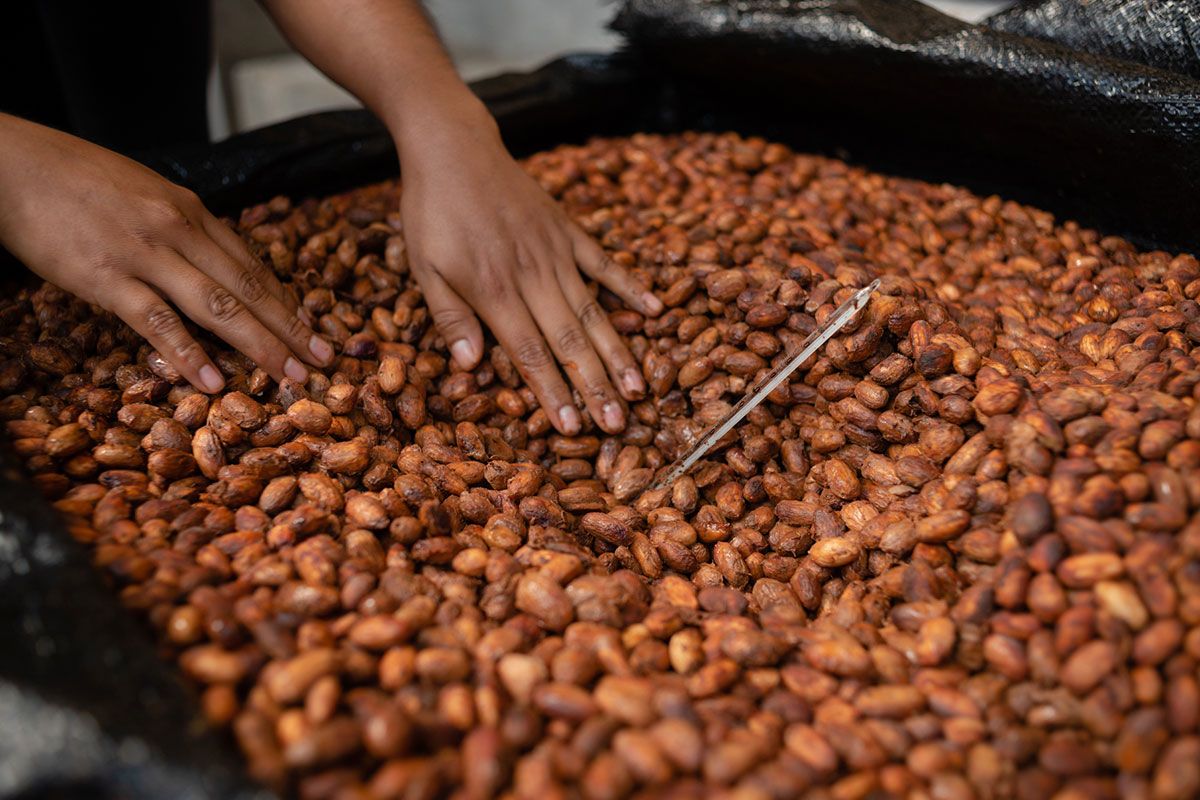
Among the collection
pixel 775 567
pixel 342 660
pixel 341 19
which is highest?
pixel 341 19

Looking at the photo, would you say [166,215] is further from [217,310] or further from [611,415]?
[611,415]

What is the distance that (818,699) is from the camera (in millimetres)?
1098

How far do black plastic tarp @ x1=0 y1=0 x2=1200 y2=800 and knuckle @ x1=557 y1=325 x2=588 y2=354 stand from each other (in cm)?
76

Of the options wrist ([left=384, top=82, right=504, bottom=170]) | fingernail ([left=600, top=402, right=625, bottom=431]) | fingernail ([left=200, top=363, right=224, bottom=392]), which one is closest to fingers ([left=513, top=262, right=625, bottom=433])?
fingernail ([left=600, top=402, right=625, bottom=431])

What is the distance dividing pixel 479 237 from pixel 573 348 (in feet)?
0.92

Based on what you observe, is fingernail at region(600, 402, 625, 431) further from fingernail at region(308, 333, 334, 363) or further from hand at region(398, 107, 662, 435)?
fingernail at region(308, 333, 334, 363)

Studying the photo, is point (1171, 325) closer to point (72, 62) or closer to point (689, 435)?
point (689, 435)

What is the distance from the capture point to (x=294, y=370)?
59.6 inches

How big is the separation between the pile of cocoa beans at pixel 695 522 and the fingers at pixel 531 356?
0.12 feet

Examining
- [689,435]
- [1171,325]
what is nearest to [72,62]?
[689,435]

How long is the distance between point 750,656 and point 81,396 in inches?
43.6

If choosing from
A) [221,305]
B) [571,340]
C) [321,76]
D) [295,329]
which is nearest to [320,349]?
[295,329]

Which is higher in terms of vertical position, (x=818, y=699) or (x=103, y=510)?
(x=103, y=510)

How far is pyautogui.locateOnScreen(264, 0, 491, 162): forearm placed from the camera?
1.79 metres
